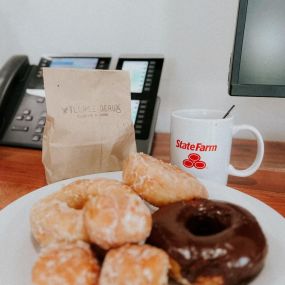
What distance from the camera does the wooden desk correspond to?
0.50 meters

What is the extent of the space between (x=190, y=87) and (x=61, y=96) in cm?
37

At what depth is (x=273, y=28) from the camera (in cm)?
54

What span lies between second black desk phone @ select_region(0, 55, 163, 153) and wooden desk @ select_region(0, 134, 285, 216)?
0.04 m

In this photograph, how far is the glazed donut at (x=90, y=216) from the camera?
300 millimetres

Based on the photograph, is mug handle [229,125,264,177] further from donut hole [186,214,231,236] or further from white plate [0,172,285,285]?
donut hole [186,214,231,236]

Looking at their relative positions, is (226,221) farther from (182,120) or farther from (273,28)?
(273,28)

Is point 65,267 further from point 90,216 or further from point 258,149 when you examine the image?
point 258,149

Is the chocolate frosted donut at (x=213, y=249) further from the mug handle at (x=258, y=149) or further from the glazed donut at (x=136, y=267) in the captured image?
the mug handle at (x=258, y=149)

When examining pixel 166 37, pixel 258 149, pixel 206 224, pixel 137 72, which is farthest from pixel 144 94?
pixel 206 224

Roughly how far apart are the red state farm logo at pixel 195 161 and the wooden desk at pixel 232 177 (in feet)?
0.29

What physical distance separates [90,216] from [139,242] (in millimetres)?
53

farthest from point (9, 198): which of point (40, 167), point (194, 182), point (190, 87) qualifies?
point (190, 87)

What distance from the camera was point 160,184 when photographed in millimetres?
382

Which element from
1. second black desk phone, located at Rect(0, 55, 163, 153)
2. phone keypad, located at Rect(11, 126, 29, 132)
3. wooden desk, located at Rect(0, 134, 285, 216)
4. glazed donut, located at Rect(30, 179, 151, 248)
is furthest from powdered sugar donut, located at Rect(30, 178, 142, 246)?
phone keypad, located at Rect(11, 126, 29, 132)
